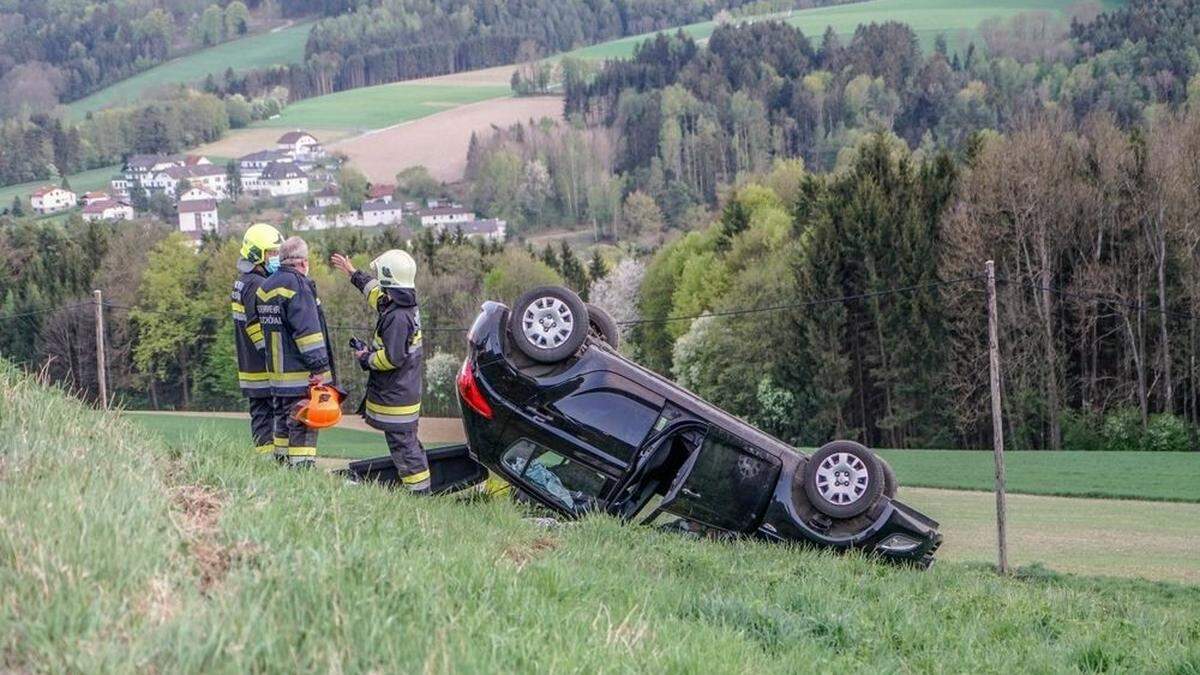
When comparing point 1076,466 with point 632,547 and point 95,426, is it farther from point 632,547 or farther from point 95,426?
point 95,426

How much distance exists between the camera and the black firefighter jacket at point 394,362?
1144 cm

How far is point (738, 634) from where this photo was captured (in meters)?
6.71

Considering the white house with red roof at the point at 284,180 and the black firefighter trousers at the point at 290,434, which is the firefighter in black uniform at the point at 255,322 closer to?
the black firefighter trousers at the point at 290,434

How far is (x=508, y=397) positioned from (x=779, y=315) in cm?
5004

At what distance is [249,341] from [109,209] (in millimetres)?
148181

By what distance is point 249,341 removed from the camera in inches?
470

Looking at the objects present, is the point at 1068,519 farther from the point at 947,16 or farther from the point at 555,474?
the point at 947,16

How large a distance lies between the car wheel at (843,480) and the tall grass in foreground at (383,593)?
1784 millimetres

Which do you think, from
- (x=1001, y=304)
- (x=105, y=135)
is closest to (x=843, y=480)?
(x=1001, y=304)

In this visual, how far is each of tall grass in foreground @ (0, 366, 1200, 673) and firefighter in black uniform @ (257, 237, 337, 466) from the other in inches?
66.4

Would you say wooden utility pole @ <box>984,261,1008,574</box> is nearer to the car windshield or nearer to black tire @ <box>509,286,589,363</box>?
the car windshield

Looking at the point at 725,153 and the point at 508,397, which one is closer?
the point at 508,397

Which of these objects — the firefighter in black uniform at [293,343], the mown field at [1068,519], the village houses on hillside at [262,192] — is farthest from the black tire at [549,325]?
the village houses on hillside at [262,192]

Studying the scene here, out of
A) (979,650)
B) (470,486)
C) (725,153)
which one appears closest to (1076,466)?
(470,486)
